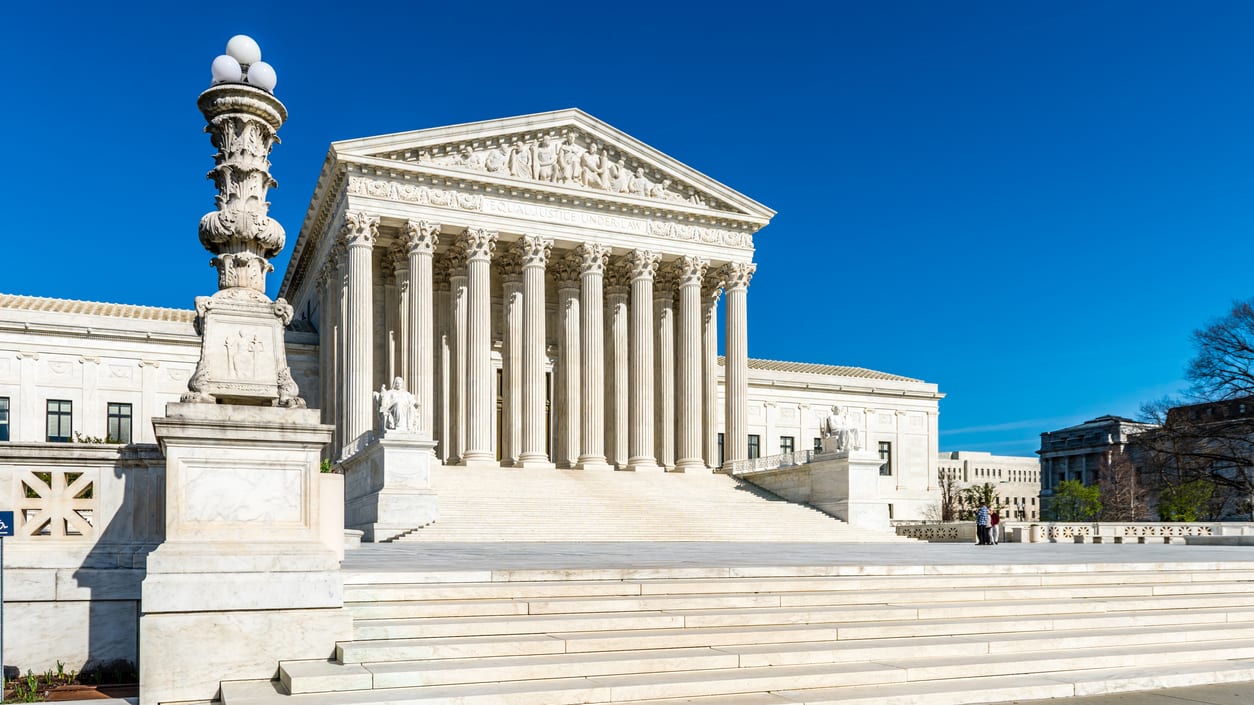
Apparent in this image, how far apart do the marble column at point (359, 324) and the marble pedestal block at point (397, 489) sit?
8.79 metres

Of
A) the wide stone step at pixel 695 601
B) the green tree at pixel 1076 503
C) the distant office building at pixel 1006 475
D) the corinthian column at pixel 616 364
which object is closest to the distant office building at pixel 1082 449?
the distant office building at pixel 1006 475

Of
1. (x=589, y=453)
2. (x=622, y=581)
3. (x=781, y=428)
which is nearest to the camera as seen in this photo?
(x=622, y=581)

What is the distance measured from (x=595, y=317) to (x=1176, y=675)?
1564 inches

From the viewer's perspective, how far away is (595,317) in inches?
1960

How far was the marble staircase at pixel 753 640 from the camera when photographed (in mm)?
9461

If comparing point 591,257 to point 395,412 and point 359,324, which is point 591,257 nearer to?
point 359,324

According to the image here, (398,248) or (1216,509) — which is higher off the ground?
(398,248)

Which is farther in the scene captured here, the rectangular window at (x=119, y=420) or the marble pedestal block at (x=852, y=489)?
the rectangular window at (x=119, y=420)

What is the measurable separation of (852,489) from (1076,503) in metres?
73.3

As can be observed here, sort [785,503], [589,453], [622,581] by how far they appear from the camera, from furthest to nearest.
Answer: [589,453] → [785,503] → [622,581]

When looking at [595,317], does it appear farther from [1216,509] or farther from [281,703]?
[1216,509]

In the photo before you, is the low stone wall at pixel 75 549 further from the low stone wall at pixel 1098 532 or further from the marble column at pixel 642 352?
the marble column at pixel 642 352

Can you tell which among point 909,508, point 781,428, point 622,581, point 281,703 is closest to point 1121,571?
point 622,581

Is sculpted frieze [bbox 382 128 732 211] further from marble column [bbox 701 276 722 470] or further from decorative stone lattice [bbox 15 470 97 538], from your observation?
decorative stone lattice [bbox 15 470 97 538]
